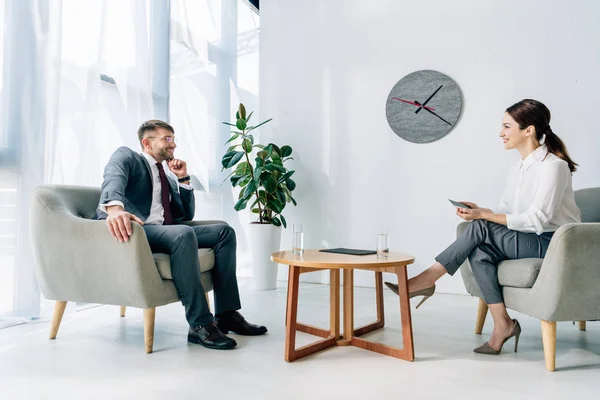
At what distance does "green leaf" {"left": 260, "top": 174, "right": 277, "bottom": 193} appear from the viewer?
3.75m

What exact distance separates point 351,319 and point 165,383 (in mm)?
932

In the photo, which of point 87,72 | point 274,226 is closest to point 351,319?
point 274,226

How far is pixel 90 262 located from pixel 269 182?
1.86 m

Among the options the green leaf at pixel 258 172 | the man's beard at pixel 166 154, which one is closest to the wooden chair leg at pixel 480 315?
the man's beard at pixel 166 154

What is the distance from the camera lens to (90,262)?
208 centimetres

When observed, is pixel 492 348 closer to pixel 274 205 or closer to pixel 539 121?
pixel 539 121

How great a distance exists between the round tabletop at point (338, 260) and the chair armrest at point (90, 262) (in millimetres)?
581

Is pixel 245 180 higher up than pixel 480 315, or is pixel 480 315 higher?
pixel 245 180

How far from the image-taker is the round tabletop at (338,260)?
189 centimetres

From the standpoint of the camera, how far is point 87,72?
2.93 metres

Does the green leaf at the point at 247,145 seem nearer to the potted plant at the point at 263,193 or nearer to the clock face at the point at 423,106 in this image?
the potted plant at the point at 263,193

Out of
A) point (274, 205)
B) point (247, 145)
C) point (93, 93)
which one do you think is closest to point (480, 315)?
point (274, 205)

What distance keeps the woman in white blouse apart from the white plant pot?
1.71 meters

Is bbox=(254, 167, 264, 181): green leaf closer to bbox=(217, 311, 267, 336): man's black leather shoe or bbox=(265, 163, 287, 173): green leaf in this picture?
bbox=(265, 163, 287, 173): green leaf
